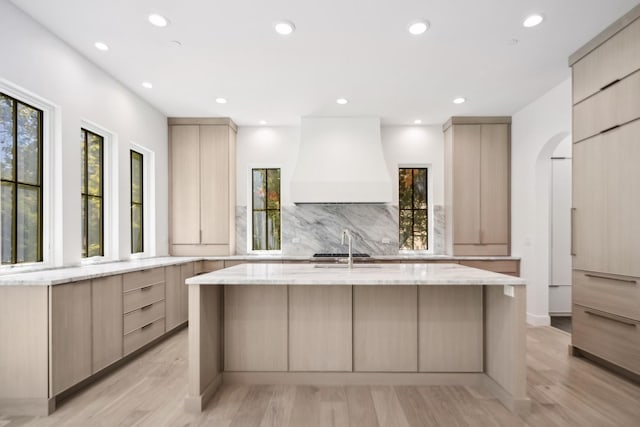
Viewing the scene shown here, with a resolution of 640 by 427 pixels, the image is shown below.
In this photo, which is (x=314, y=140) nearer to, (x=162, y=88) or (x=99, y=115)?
(x=162, y=88)

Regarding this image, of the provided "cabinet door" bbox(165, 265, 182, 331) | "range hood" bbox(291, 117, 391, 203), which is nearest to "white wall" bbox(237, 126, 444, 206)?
"range hood" bbox(291, 117, 391, 203)

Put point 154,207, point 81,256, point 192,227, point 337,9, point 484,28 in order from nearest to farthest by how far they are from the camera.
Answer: point 337,9
point 484,28
point 81,256
point 154,207
point 192,227

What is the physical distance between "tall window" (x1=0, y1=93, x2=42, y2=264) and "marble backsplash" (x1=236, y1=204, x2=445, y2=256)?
268cm

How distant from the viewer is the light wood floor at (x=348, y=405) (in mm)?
2070

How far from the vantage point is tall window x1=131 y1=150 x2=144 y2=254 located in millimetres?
4285

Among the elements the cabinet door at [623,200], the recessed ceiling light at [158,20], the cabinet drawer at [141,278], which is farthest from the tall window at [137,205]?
the cabinet door at [623,200]

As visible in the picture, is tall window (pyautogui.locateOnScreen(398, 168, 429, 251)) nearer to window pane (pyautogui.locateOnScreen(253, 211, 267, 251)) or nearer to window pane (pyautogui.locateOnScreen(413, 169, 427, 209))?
window pane (pyautogui.locateOnScreen(413, 169, 427, 209))

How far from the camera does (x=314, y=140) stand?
15.6 ft

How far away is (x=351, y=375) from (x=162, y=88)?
11.5 feet

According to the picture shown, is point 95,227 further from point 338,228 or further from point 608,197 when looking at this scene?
point 608,197

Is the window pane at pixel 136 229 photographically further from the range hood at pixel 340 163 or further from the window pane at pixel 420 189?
the window pane at pixel 420 189

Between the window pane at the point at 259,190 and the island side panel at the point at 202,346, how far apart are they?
2.96m

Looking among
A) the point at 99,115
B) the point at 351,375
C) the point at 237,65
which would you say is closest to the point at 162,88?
the point at 99,115

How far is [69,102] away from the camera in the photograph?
2.99m
